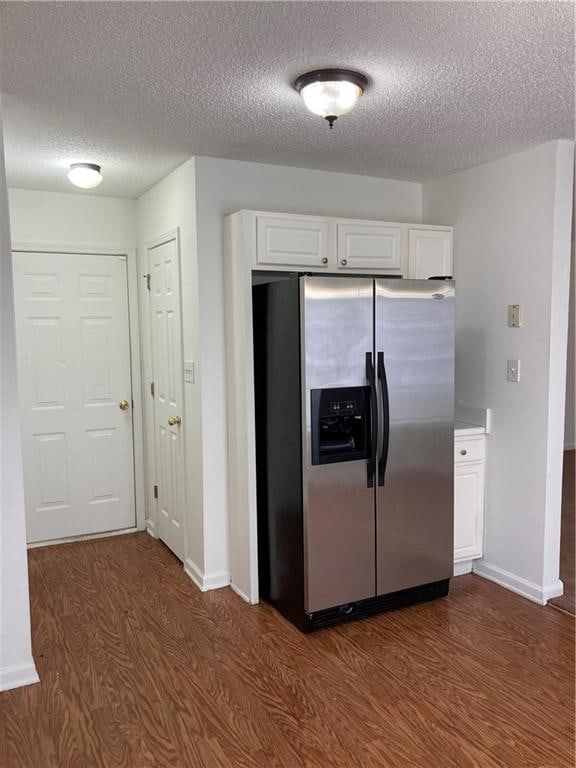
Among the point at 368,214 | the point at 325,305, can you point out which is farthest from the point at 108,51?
the point at 368,214

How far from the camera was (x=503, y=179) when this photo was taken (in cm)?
339

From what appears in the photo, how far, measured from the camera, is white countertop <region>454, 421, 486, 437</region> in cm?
347

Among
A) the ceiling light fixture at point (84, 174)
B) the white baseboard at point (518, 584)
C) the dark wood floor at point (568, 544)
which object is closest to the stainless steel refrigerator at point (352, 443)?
the white baseboard at point (518, 584)

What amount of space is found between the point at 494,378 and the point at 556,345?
0.42 metres

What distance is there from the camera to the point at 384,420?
10.1 ft

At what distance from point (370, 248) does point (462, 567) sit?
192 centimetres

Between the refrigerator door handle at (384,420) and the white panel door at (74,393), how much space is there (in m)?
2.10

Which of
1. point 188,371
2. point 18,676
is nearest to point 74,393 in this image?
point 188,371

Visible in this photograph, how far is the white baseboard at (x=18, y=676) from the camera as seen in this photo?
2.55 metres

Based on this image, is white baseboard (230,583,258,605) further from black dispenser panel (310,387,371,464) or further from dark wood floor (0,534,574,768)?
black dispenser panel (310,387,371,464)

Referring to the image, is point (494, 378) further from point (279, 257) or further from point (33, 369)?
point (33, 369)

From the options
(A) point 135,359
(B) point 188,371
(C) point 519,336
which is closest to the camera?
(C) point 519,336

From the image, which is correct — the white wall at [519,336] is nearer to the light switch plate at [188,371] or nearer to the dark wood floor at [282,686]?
the dark wood floor at [282,686]

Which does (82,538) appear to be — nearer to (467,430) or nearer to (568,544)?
(467,430)
